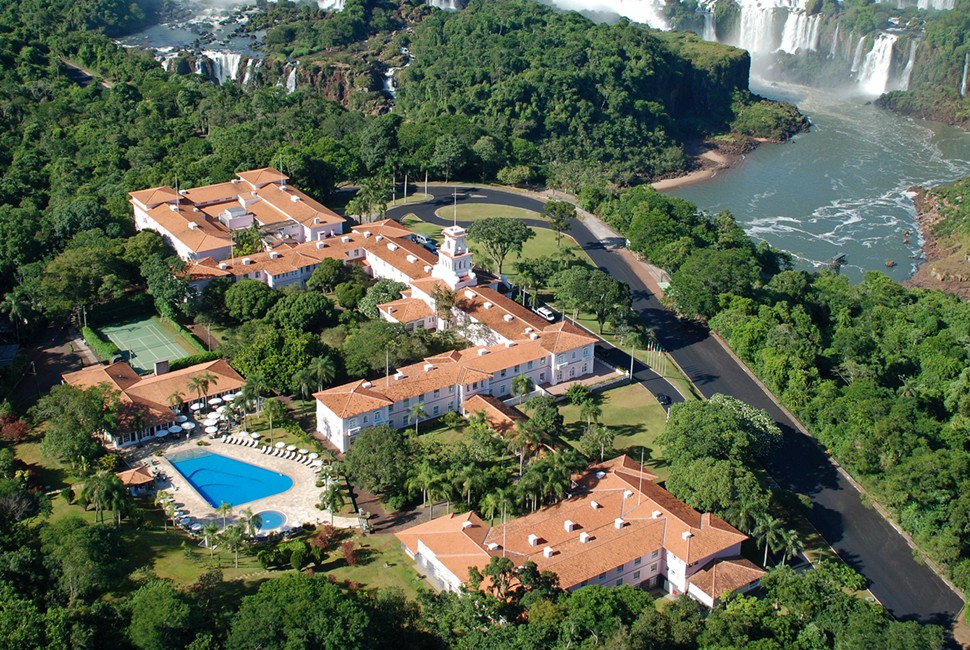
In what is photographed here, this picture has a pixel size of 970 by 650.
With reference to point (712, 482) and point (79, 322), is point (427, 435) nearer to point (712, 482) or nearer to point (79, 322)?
point (712, 482)

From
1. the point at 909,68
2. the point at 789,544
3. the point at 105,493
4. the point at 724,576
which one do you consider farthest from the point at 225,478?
the point at 909,68

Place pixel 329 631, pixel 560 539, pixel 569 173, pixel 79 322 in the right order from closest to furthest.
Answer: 1. pixel 329 631
2. pixel 560 539
3. pixel 79 322
4. pixel 569 173

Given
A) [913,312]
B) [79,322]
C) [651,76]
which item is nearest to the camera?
[79,322]

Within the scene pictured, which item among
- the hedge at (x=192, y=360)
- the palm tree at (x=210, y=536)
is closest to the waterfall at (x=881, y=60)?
the hedge at (x=192, y=360)

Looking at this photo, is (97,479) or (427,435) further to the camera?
(427,435)

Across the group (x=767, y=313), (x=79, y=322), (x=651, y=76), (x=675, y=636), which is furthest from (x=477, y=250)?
(x=651, y=76)

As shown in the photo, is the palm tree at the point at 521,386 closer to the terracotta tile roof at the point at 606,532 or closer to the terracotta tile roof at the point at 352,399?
the terracotta tile roof at the point at 352,399

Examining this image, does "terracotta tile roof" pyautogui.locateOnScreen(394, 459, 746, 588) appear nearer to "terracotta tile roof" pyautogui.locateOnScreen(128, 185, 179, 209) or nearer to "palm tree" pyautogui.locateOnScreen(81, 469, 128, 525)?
"palm tree" pyautogui.locateOnScreen(81, 469, 128, 525)
